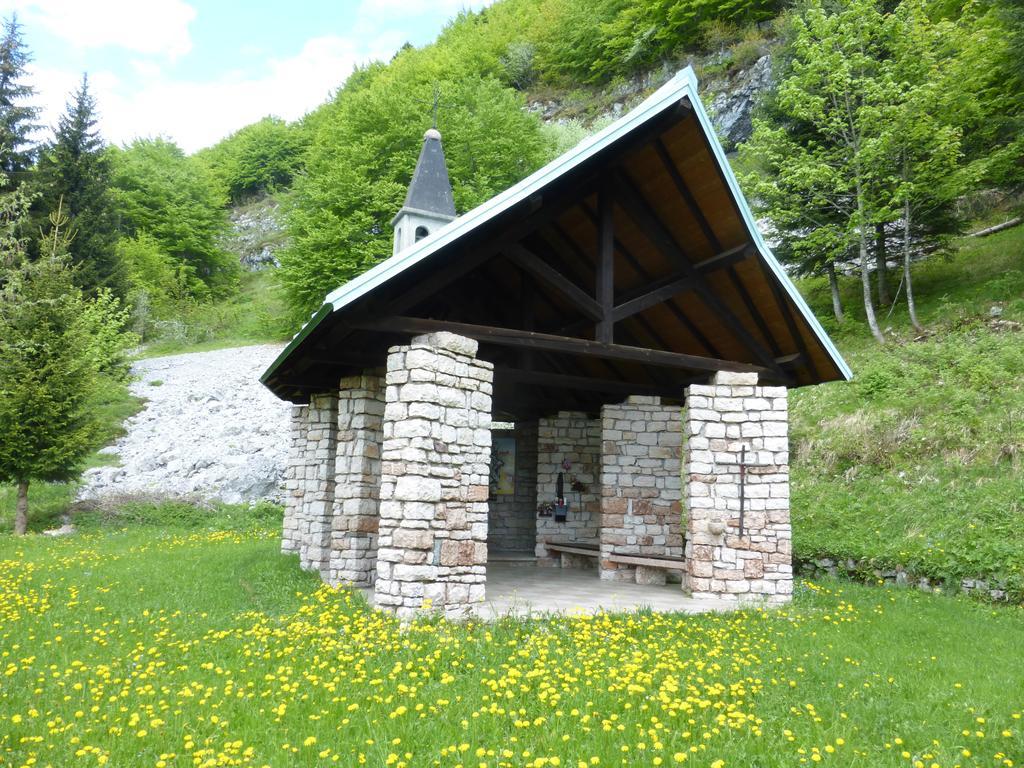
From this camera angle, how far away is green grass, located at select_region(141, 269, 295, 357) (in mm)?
26116

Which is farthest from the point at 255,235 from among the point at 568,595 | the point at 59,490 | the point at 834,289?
the point at 568,595

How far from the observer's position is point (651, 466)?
9.75 meters

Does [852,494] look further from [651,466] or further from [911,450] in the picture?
[651,466]

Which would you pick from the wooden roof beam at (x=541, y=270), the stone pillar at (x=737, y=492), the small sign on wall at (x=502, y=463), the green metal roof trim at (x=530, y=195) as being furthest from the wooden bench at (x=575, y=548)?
the green metal roof trim at (x=530, y=195)

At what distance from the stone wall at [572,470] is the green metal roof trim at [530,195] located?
4796mm

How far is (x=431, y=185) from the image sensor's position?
1142 centimetres

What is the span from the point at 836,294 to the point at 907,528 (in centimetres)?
890

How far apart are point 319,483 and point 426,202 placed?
4.88 meters

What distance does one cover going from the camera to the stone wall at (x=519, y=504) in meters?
12.5

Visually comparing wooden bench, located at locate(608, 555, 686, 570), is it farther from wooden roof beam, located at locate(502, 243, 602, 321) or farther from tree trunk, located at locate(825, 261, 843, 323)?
tree trunk, located at locate(825, 261, 843, 323)

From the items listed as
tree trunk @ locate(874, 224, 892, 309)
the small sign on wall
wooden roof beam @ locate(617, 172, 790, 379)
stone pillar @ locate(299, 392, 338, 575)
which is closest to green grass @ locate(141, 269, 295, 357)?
the small sign on wall

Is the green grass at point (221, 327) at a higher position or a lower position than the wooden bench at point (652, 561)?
higher

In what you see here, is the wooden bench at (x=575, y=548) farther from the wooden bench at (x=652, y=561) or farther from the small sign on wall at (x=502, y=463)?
A: the small sign on wall at (x=502, y=463)

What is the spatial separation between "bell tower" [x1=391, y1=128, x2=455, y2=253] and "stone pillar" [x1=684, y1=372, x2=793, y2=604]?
5.38 metres
